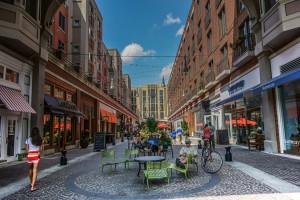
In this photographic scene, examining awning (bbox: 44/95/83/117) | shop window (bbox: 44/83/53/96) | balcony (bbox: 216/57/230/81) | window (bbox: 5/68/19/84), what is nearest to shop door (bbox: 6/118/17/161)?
window (bbox: 5/68/19/84)

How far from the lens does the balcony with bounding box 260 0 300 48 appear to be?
1032 cm

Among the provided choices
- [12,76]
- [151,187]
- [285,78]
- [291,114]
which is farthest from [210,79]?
[151,187]

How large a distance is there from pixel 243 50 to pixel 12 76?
1486 centimetres

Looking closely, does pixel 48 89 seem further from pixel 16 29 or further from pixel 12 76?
pixel 16 29

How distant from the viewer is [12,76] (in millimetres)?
12359

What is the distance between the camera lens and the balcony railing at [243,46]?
1520 cm

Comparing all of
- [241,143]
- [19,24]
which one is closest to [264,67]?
[241,143]

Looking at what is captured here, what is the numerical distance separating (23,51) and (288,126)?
1501 centimetres

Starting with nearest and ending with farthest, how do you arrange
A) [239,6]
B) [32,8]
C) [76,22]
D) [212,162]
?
[212,162]
[32,8]
[239,6]
[76,22]

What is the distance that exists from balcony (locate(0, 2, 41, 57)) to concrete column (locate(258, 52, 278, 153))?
13090mm

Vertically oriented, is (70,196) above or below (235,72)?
below

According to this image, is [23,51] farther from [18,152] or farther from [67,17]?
[67,17]

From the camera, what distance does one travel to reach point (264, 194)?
5.56 m

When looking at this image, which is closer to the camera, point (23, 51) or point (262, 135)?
point (23, 51)
